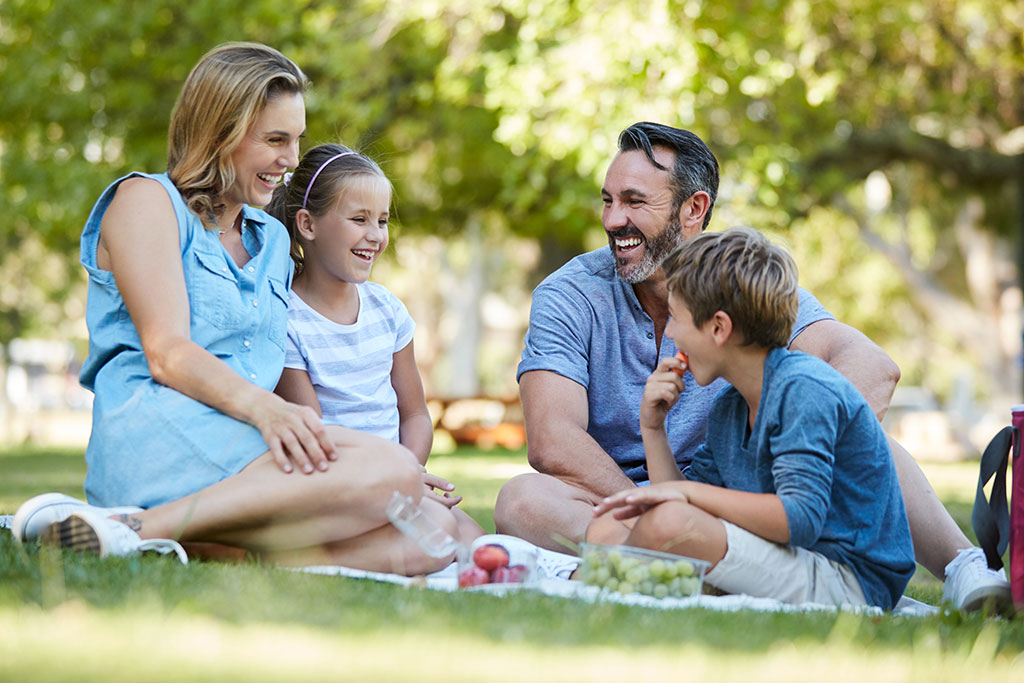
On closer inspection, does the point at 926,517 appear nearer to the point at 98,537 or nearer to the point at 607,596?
the point at 607,596

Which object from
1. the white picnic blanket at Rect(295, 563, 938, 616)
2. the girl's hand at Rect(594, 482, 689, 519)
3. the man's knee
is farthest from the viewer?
the man's knee

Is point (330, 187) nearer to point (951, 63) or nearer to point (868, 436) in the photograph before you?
point (868, 436)

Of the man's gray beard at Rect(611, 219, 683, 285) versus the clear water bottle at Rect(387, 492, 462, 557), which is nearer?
the clear water bottle at Rect(387, 492, 462, 557)

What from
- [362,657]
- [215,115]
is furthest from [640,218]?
[362,657]

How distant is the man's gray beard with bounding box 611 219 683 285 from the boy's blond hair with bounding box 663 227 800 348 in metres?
0.92

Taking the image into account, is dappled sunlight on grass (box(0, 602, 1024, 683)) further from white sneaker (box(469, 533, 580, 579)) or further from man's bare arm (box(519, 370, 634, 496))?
man's bare arm (box(519, 370, 634, 496))

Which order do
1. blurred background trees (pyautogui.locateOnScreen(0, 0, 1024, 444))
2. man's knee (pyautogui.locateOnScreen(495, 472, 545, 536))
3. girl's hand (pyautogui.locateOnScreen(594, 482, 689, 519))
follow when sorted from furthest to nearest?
blurred background trees (pyautogui.locateOnScreen(0, 0, 1024, 444))
man's knee (pyautogui.locateOnScreen(495, 472, 545, 536))
girl's hand (pyautogui.locateOnScreen(594, 482, 689, 519))

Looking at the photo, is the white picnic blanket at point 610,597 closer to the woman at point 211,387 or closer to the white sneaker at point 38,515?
the woman at point 211,387

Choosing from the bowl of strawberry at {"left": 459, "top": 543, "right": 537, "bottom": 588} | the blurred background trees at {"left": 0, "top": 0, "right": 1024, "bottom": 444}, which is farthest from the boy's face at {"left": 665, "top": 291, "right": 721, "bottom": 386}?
the blurred background trees at {"left": 0, "top": 0, "right": 1024, "bottom": 444}

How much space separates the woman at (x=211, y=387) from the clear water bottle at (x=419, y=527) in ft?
0.11

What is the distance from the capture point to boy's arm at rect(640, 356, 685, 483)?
3793mm

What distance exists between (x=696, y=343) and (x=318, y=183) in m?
1.85

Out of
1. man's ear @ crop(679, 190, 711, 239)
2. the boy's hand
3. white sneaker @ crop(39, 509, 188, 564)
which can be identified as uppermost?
man's ear @ crop(679, 190, 711, 239)

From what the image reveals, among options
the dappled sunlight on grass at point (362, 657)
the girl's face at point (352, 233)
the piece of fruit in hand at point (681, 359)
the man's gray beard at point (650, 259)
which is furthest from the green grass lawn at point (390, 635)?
the man's gray beard at point (650, 259)
